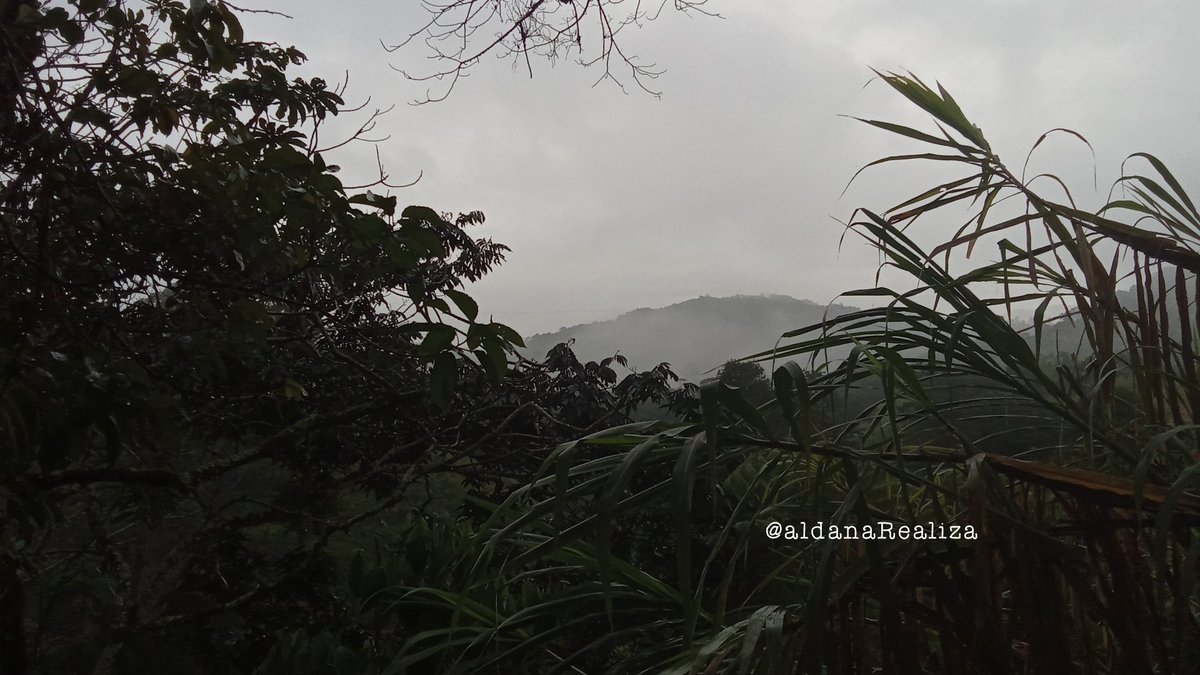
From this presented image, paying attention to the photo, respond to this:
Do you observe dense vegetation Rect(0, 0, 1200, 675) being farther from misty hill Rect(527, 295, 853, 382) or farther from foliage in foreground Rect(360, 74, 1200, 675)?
misty hill Rect(527, 295, 853, 382)

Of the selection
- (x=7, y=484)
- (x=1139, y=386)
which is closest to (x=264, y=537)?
(x=7, y=484)

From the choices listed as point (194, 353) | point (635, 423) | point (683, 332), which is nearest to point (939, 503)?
point (635, 423)

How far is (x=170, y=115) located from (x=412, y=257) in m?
0.47

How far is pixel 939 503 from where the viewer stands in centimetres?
78

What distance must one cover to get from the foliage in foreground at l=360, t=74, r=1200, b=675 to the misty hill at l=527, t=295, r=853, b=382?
2.91 ft

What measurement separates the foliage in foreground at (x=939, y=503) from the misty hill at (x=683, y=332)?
89 cm

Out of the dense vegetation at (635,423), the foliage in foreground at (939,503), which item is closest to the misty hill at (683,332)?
the dense vegetation at (635,423)

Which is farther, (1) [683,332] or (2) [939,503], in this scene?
(1) [683,332]

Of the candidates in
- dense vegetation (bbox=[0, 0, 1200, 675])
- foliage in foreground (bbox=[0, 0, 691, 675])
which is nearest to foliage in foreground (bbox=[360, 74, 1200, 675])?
dense vegetation (bbox=[0, 0, 1200, 675])

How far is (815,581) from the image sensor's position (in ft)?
2.01

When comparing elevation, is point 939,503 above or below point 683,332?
below

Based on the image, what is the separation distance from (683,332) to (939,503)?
60.2 inches

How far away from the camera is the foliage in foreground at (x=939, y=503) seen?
1.98 feet

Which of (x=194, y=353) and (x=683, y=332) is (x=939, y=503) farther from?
(x=683, y=332)
